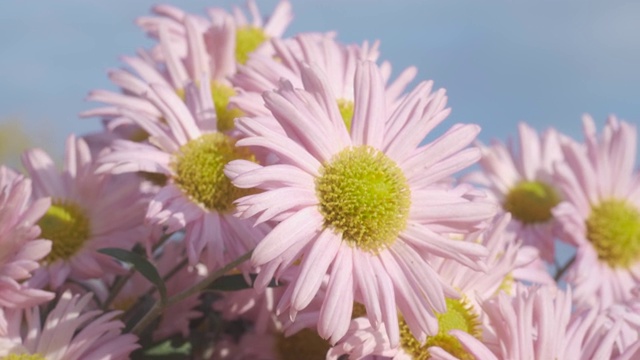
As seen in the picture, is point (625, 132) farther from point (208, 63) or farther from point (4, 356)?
point (4, 356)

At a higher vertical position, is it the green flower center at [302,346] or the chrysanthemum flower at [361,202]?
the chrysanthemum flower at [361,202]

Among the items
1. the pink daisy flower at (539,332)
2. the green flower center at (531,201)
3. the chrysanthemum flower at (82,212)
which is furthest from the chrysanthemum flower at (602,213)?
the chrysanthemum flower at (82,212)

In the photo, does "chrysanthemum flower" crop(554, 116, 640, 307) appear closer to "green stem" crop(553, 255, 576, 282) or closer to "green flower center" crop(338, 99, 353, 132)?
"green stem" crop(553, 255, 576, 282)

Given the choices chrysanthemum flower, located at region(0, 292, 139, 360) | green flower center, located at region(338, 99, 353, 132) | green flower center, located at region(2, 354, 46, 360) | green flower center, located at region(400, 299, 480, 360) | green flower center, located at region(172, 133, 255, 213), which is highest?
green flower center, located at region(338, 99, 353, 132)


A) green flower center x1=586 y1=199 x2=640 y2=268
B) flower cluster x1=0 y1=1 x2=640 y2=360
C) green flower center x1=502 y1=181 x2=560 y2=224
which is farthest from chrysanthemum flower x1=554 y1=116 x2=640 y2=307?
flower cluster x1=0 y1=1 x2=640 y2=360

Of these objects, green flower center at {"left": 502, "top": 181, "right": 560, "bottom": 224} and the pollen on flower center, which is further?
green flower center at {"left": 502, "top": 181, "right": 560, "bottom": 224}

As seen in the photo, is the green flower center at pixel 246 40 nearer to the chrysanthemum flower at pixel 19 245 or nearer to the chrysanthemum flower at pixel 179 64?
the chrysanthemum flower at pixel 179 64

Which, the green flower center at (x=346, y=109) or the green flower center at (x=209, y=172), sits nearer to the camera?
the green flower center at (x=209, y=172)

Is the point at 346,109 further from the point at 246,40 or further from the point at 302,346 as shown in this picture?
the point at 246,40

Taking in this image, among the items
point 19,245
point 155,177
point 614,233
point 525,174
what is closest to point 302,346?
point 155,177
